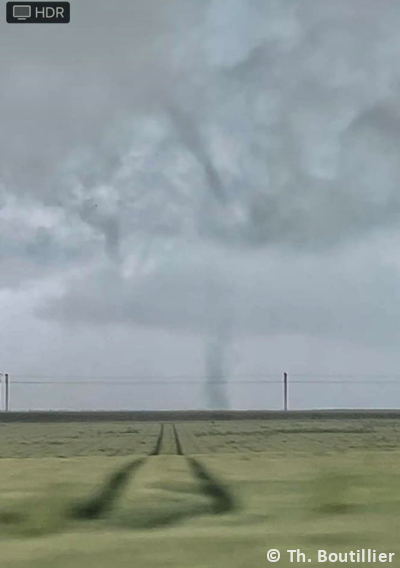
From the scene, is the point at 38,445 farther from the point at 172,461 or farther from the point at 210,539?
the point at 210,539

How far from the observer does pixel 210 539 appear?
21.9 inches

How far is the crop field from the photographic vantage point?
53 centimetres

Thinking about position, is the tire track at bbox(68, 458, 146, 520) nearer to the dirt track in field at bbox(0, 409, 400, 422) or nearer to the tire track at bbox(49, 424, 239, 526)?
the tire track at bbox(49, 424, 239, 526)

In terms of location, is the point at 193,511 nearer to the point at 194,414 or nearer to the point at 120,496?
the point at 120,496

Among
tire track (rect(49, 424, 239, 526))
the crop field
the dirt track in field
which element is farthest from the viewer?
the dirt track in field

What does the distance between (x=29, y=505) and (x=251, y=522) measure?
188 mm

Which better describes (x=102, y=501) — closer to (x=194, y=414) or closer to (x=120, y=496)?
(x=120, y=496)

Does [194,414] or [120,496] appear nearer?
[120,496]

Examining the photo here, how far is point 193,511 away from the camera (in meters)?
0.64

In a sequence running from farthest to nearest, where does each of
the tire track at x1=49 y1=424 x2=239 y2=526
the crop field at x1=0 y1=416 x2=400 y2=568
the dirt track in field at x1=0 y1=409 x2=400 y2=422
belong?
the dirt track in field at x1=0 y1=409 x2=400 y2=422 < the tire track at x1=49 y1=424 x2=239 y2=526 < the crop field at x1=0 y1=416 x2=400 y2=568

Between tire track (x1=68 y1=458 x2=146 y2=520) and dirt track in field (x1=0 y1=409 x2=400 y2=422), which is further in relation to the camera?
dirt track in field (x1=0 y1=409 x2=400 y2=422)

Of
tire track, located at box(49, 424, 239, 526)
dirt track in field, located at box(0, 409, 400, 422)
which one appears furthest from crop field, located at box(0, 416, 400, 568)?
dirt track in field, located at box(0, 409, 400, 422)

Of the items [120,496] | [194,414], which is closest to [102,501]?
[120,496]

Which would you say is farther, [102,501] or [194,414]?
[194,414]
